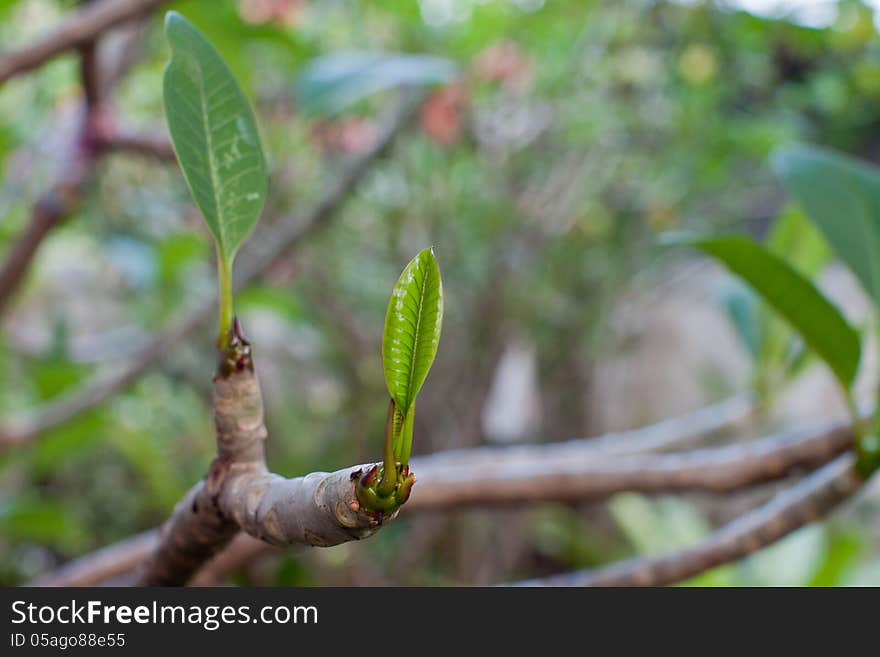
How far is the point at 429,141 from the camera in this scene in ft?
4.72

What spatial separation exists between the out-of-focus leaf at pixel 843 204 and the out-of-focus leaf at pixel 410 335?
260 mm

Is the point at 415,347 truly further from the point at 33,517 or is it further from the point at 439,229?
the point at 439,229

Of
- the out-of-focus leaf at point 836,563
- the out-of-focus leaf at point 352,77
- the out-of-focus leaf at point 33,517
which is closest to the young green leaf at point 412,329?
the out-of-focus leaf at point 352,77

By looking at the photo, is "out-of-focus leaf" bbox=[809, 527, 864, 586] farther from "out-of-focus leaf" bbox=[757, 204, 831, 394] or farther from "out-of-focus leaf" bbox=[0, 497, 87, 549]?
"out-of-focus leaf" bbox=[0, 497, 87, 549]

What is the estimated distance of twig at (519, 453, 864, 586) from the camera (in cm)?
35

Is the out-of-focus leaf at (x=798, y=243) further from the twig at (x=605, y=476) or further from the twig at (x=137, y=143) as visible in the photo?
the twig at (x=137, y=143)

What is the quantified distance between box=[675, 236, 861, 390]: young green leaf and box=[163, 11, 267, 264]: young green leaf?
20 cm

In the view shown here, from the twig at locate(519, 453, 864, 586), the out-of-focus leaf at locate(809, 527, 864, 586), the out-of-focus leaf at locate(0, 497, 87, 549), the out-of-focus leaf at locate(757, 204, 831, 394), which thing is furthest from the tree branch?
the out-of-focus leaf at locate(809, 527, 864, 586)

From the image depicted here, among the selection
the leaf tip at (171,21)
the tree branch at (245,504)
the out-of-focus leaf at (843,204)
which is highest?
the out-of-focus leaf at (843,204)

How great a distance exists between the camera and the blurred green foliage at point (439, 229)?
98 centimetres

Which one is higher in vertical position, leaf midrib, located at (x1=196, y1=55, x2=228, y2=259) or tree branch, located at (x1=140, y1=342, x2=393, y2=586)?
leaf midrib, located at (x1=196, y1=55, x2=228, y2=259)

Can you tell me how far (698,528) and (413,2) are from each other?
0.83m

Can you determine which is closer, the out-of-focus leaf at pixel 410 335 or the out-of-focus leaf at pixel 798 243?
the out-of-focus leaf at pixel 410 335

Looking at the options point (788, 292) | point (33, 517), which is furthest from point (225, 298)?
point (33, 517)
